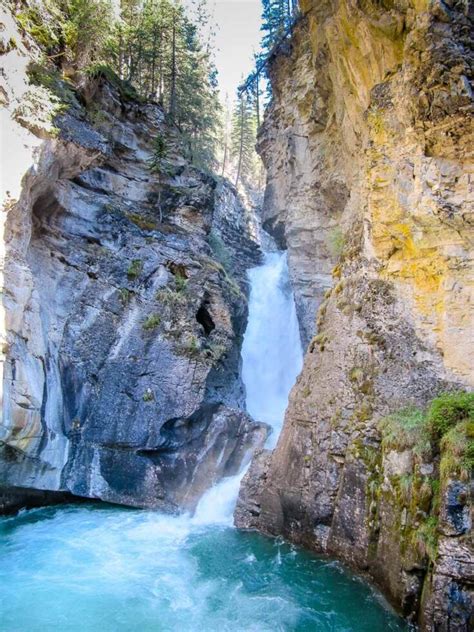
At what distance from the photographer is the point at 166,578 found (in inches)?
358

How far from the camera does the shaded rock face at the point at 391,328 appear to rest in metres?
7.77

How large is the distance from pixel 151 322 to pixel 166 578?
25.6ft

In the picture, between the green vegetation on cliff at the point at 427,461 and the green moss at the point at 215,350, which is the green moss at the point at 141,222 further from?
the green vegetation on cliff at the point at 427,461

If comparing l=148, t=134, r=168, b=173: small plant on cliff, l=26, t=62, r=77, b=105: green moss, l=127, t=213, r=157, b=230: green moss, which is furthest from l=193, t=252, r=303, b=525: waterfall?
l=26, t=62, r=77, b=105: green moss

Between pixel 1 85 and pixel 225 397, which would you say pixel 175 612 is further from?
pixel 1 85

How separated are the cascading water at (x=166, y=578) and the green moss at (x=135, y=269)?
7.67 metres

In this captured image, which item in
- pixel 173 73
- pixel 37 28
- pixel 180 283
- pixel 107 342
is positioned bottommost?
pixel 107 342

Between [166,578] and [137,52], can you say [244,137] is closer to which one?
[137,52]

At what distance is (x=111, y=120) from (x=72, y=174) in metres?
4.62

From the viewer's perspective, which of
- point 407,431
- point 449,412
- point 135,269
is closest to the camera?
point 449,412

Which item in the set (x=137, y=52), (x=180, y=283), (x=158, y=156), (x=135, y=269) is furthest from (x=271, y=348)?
(x=137, y=52)

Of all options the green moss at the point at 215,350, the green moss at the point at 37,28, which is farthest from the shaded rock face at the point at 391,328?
the green moss at the point at 37,28

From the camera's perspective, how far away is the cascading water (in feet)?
24.9

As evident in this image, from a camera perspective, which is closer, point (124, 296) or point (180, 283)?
point (124, 296)
